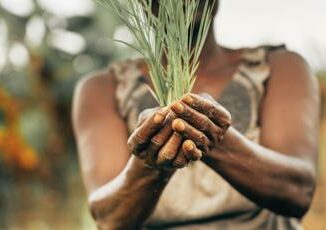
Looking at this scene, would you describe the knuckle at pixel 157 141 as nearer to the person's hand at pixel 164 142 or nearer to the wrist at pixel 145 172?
the person's hand at pixel 164 142

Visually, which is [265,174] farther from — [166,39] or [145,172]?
[166,39]

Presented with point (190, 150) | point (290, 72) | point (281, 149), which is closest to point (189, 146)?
A: point (190, 150)

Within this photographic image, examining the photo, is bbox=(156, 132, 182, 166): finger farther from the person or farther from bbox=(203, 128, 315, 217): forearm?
bbox=(203, 128, 315, 217): forearm

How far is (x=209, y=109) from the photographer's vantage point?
1.54 metres

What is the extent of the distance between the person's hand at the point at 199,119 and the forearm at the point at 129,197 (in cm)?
21

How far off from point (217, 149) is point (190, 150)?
0.22 m

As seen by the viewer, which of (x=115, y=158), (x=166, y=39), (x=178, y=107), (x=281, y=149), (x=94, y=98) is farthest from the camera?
(x=94, y=98)

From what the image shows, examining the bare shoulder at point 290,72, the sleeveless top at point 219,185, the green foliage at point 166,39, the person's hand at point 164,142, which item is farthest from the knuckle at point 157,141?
the bare shoulder at point 290,72

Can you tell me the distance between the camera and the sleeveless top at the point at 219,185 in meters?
2.05

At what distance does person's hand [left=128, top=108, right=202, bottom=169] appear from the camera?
152 centimetres

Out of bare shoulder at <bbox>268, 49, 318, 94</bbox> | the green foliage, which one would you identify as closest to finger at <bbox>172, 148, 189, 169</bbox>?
the green foliage

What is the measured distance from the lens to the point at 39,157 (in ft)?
28.3

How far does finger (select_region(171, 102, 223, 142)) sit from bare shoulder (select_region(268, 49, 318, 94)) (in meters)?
0.62

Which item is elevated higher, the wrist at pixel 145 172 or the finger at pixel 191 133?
the finger at pixel 191 133
